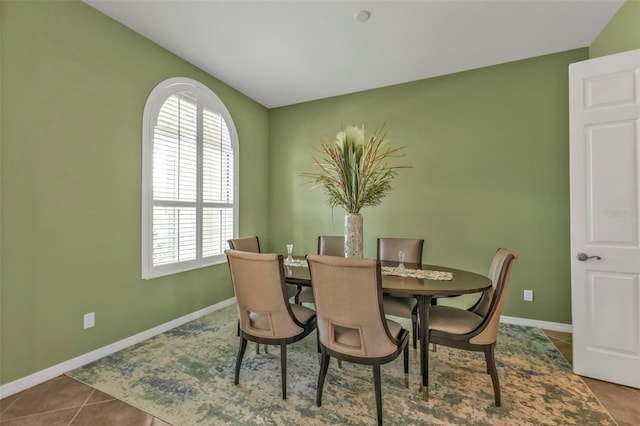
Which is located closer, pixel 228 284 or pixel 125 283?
pixel 125 283

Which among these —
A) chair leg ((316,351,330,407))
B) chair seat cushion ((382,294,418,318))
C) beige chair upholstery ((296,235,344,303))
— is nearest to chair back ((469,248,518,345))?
chair seat cushion ((382,294,418,318))

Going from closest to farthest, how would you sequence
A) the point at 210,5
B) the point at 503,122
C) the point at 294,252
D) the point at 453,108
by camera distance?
the point at 210,5
the point at 503,122
the point at 453,108
the point at 294,252

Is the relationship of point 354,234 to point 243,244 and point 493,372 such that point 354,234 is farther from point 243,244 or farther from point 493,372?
point 493,372

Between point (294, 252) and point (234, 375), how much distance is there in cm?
241

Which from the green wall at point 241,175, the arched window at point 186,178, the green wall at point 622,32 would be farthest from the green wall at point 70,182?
the green wall at point 622,32

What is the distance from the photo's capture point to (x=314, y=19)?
248cm

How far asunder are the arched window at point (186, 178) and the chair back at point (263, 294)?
1.42 meters

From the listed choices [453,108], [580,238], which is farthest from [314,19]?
[580,238]

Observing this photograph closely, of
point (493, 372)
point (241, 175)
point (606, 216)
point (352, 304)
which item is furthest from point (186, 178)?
point (606, 216)

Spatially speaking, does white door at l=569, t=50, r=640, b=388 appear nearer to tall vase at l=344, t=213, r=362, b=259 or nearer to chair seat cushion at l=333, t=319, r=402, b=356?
chair seat cushion at l=333, t=319, r=402, b=356

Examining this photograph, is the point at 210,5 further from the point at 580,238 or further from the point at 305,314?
the point at 580,238

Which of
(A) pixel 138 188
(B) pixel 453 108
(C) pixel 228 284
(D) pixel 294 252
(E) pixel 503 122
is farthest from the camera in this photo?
(D) pixel 294 252

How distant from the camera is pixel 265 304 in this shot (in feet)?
6.11

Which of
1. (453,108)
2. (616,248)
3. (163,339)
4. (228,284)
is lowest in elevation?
(163,339)
